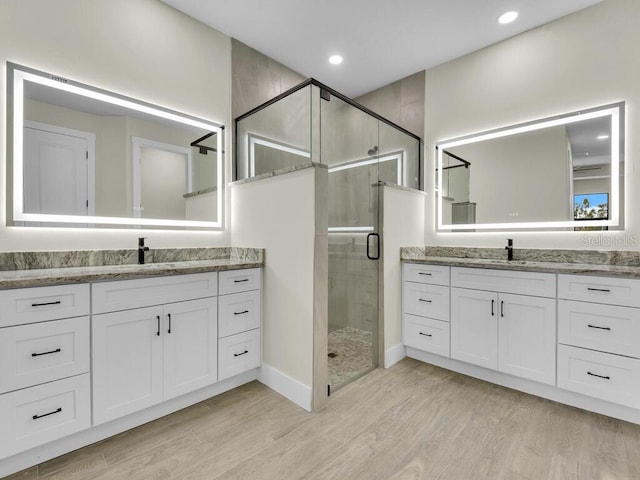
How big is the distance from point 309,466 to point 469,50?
360 cm

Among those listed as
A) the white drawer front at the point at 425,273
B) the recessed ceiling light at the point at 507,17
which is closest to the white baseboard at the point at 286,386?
the white drawer front at the point at 425,273

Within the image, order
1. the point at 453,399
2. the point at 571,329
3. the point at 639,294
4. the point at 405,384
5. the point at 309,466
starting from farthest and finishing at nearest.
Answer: the point at 405,384
the point at 453,399
the point at 571,329
the point at 639,294
the point at 309,466

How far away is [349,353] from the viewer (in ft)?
9.39

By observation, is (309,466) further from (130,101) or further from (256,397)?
(130,101)

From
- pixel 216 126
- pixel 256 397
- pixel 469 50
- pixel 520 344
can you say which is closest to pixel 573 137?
pixel 469 50

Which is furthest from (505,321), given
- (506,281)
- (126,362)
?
(126,362)

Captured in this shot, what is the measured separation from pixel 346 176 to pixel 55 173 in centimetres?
202

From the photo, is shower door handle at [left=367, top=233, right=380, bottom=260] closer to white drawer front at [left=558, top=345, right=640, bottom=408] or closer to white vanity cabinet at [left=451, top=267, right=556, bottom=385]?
white vanity cabinet at [left=451, top=267, right=556, bottom=385]

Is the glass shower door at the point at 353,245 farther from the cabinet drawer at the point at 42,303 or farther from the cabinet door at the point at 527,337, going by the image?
the cabinet drawer at the point at 42,303

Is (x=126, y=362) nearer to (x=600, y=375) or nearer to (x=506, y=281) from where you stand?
(x=506, y=281)

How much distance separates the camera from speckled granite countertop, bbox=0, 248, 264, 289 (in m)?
1.48

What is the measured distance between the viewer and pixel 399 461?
1577mm

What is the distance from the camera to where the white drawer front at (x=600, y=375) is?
1.82 m

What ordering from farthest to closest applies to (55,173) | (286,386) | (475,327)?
(475,327), (286,386), (55,173)
